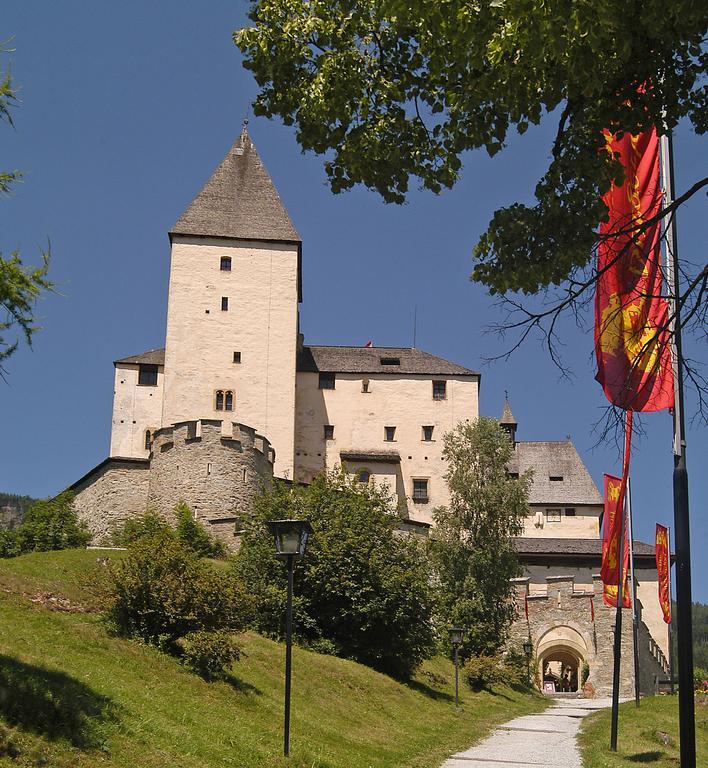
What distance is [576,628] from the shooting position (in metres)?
39.7

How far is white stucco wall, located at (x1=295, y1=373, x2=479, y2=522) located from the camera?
51.2 meters

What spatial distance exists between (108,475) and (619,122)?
36143 mm

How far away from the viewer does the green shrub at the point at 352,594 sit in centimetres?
2548

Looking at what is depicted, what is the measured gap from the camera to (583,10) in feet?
21.4

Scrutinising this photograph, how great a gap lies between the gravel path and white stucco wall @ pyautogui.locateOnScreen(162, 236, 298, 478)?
2562cm

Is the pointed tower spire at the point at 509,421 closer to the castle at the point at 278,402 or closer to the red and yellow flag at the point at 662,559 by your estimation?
the castle at the point at 278,402

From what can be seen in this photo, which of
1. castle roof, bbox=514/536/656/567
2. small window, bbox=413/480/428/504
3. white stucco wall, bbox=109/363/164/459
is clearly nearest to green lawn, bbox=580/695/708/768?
castle roof, bbox=514/536/656/567

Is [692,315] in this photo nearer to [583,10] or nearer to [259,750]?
[583,10]

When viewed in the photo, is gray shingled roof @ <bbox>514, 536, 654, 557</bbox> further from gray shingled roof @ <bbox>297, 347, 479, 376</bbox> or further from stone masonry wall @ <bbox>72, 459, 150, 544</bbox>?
stone masonry wall @ <bbox>72, 459, 150, 544</bbox>

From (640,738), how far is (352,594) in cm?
862

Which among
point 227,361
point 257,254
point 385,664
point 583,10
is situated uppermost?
point 257,254

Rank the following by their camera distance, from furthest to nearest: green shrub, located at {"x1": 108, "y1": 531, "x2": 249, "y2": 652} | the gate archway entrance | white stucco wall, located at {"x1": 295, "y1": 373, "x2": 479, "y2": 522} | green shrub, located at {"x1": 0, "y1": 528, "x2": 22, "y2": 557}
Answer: white stucco wall, located at {"x1": 295, "y1": 373, "x2": 479, "y2": 522}, the gate archway entrance, green shrub, located at {"x1": 0, "y1": 528, "x2": 22, "y2": 557}, green shrub, located at {"x1": 108, "y1": 531, "x2": 249, "y2": 652}

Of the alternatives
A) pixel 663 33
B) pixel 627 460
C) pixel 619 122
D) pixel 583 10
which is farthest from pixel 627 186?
pixel 627 460

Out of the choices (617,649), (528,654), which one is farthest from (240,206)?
(617,649)
